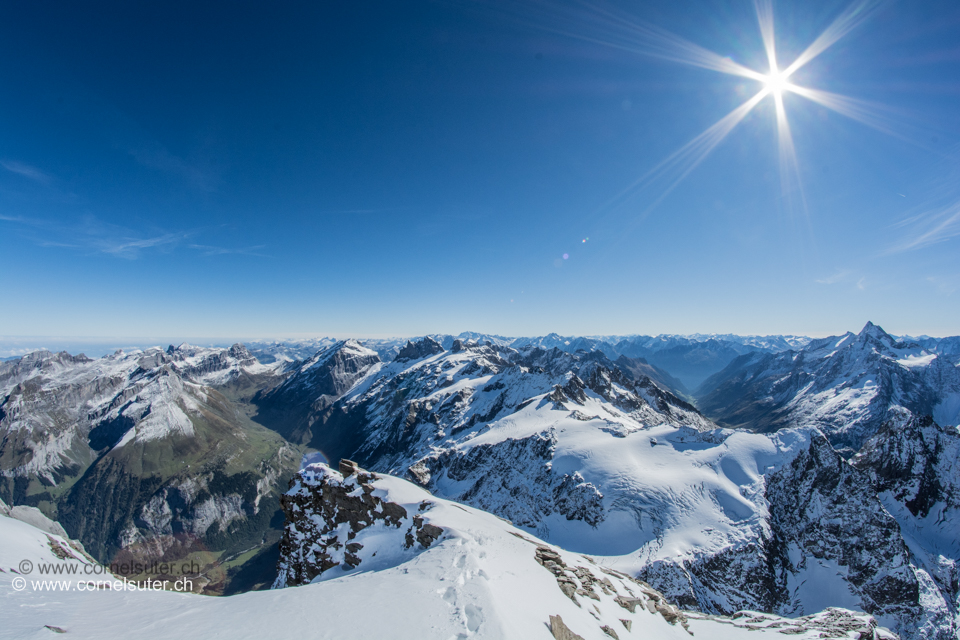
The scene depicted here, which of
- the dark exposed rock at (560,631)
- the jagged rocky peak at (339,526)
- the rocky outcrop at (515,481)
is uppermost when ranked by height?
the dark exposed rock at (560,631)

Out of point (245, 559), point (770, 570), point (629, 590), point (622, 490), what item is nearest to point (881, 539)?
point (770, 570)

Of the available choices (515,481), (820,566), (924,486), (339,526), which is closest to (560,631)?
(339,526)

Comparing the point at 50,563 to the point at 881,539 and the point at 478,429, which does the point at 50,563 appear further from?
the point at 478,429

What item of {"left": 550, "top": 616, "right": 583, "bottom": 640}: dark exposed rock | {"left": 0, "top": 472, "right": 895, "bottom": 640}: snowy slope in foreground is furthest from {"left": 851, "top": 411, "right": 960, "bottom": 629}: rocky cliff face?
{"left": 550, "top": 616, "right": 583, "bottom": 640}: dark exposed rock

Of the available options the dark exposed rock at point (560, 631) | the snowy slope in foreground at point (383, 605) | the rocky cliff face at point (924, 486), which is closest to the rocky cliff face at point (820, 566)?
the rocky cliff face at point (924, 486)

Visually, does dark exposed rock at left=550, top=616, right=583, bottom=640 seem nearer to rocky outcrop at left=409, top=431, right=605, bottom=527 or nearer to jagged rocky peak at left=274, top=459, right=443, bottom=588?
jagged rocky peak at left=274, top=459, right=443, bottom=588

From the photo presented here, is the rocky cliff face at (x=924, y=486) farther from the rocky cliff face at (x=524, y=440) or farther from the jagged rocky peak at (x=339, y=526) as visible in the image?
the jagged rocky peak at (x=339, y=526)
